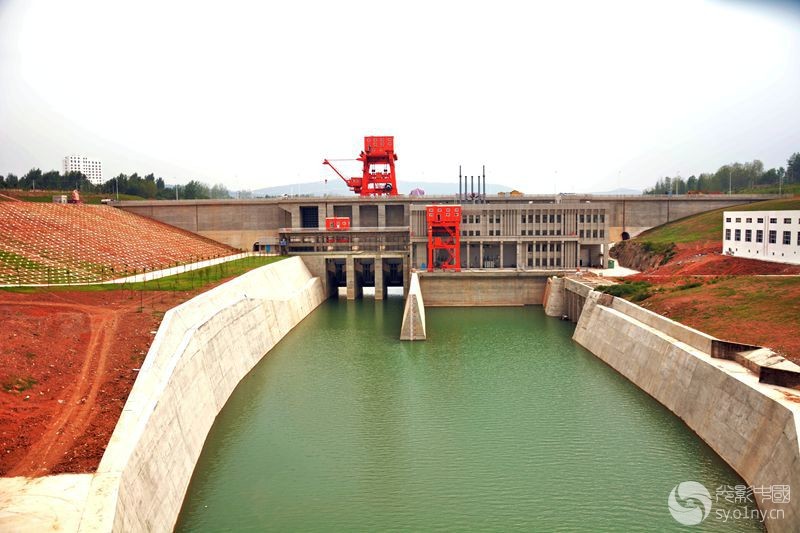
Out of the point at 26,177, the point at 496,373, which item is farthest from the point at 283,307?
the point at 26,177

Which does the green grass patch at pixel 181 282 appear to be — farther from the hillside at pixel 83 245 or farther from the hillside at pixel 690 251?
the hillside at pixel 690 251

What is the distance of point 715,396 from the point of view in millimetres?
22469

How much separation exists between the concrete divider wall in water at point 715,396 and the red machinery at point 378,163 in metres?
42.2

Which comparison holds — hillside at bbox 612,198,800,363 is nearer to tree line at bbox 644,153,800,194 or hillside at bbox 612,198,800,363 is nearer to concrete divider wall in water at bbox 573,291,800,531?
concrete divider wall in water at bbox 573,291,800,531

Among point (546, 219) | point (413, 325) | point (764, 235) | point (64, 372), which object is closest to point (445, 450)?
point (64, 372)

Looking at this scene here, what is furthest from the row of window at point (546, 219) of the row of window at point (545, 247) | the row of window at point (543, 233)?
the row of window at point (545, 247)

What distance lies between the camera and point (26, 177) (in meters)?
98.2

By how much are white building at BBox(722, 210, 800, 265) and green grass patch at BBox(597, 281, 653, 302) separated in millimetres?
8529

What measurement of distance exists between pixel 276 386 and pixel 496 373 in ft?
39.6

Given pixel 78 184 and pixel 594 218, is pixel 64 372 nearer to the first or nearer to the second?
pixel 594 218

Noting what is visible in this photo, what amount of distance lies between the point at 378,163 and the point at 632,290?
4167 centimetres

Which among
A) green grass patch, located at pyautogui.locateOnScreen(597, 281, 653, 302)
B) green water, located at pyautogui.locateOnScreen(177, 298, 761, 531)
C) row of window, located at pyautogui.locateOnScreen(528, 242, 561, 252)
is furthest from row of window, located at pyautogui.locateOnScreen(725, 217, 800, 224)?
green water, located at pyautogui.locateOnScreen(177, 298, 761, 531)

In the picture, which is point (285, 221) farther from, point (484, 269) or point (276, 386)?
point (276, 386)

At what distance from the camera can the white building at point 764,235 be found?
1482 inches
